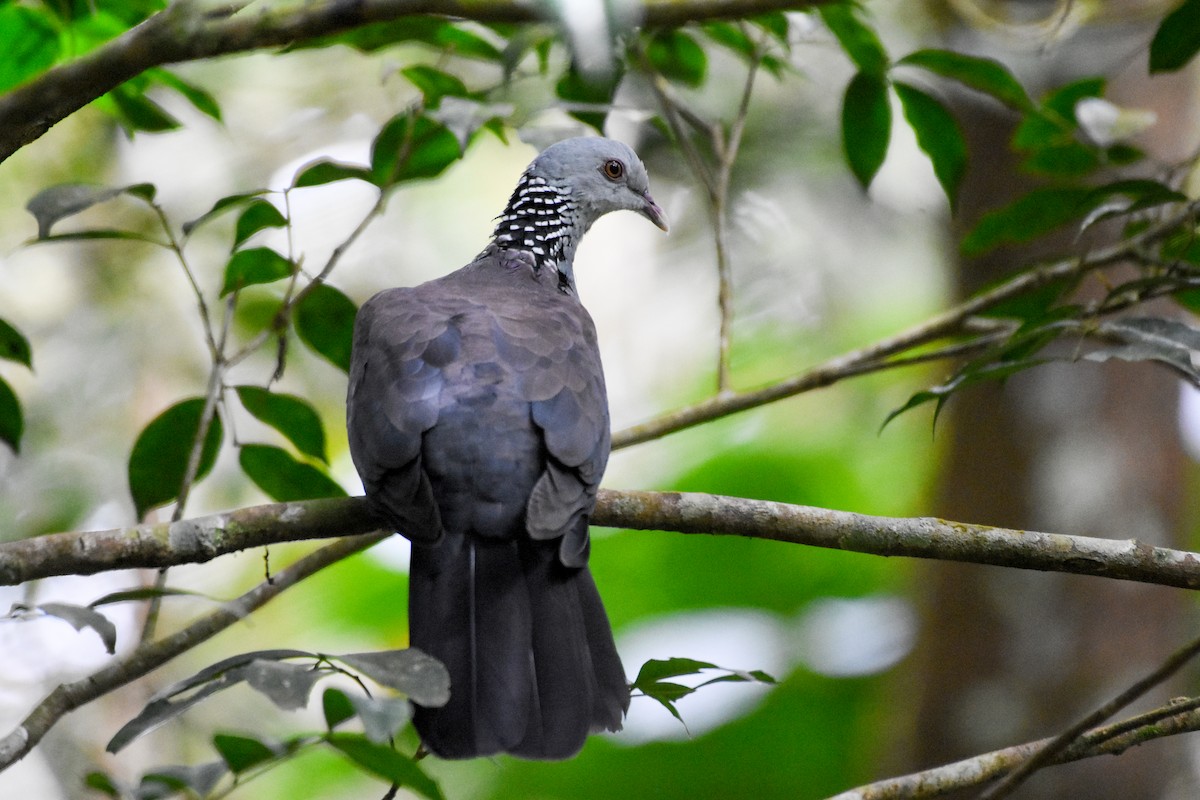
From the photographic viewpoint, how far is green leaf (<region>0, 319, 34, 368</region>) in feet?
9.27

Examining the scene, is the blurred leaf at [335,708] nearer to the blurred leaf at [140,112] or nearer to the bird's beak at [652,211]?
the blurred leaf at [140,112]

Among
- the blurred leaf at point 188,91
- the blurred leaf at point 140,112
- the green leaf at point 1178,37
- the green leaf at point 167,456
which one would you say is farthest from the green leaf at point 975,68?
the green leaf at point 167,456

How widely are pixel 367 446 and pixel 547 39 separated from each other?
4.80 feet

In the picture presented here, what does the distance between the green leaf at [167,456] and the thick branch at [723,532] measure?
66cm

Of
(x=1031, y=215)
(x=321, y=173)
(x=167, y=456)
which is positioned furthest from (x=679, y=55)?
(x=167, y=456)

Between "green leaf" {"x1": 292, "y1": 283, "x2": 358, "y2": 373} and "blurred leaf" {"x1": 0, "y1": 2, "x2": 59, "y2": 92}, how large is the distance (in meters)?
0.91

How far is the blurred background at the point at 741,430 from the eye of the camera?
5.53 meters

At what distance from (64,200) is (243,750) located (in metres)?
1.52

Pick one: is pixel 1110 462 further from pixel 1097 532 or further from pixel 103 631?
pixel 103 631

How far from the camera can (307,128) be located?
8.20 m

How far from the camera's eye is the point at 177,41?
6.01 ft

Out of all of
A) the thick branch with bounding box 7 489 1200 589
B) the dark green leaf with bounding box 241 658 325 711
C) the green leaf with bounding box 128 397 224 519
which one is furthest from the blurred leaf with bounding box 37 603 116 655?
the green leaf with bounding box 128 397 224 519

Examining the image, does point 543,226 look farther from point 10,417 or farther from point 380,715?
point 380,715

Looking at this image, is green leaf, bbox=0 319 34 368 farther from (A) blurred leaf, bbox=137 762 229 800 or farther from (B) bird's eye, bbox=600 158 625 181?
(B) bird's eye, bbox=600 158 625 181
